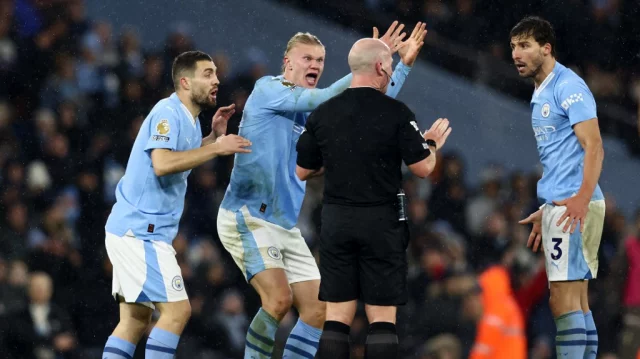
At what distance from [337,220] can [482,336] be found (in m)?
4.42

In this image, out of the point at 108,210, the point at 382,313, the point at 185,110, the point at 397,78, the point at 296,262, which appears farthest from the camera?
the point at 108,210

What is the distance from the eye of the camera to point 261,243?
239 inches

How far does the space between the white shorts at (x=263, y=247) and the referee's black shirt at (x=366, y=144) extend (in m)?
0.97

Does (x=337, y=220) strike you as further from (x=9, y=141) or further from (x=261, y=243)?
(x=9, y=141)

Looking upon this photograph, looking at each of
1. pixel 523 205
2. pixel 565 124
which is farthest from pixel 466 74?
pixel 565 124

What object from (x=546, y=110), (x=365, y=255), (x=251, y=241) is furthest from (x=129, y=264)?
(x=546, y=110)

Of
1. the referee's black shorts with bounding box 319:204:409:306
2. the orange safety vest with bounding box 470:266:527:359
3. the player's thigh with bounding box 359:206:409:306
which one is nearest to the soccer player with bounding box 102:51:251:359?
the referee's black shorts with bounding box 319:204:409:306

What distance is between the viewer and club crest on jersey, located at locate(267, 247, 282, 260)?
239 inches

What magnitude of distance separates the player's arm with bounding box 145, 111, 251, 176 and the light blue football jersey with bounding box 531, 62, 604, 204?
1.60 metres

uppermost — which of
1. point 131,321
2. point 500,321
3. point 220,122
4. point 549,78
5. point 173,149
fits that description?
point 549,78

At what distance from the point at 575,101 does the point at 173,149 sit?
2106 mm

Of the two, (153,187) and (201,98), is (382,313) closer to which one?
(153,187)

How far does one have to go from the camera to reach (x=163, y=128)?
18.6ft

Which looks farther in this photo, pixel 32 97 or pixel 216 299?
pixel 32 97
